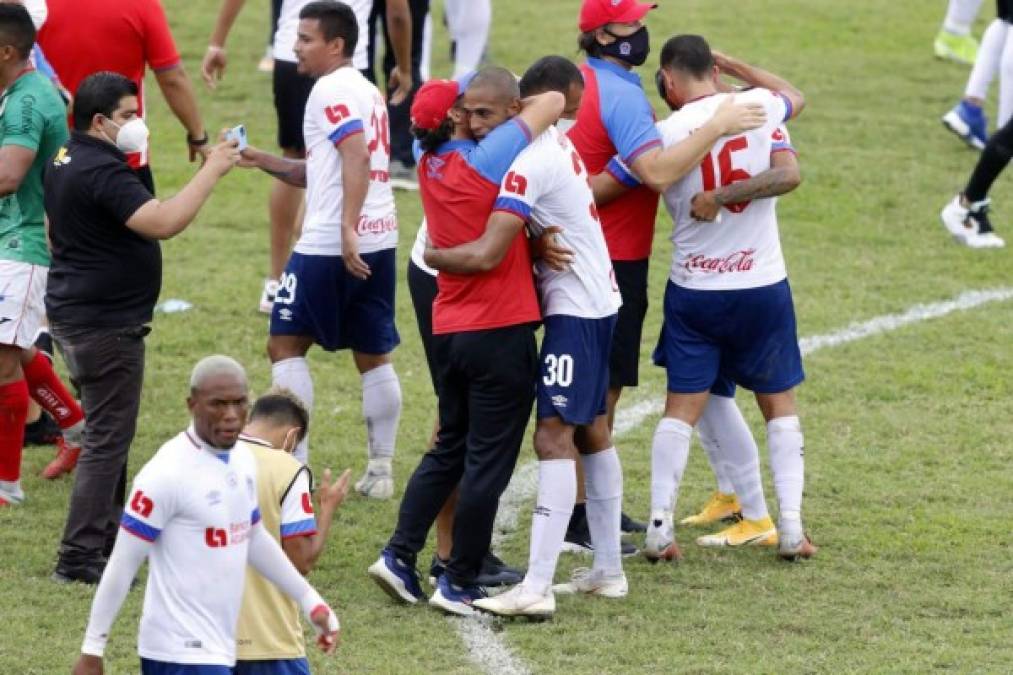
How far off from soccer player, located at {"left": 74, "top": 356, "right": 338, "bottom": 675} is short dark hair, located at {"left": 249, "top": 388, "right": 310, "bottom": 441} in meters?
0.61

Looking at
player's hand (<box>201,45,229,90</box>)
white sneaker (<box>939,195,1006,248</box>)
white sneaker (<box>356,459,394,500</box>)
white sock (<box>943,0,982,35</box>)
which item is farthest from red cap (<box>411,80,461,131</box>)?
white sock (<box>943,0,982,35</box>)

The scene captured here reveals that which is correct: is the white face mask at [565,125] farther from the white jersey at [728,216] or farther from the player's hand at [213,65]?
the player's hand at [213,65]

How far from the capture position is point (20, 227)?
8180 millimetres

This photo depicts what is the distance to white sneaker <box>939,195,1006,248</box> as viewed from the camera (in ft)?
42.0

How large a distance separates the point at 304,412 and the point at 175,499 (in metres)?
0.87

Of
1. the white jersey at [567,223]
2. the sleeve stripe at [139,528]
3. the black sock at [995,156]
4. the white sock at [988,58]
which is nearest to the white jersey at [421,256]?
the white jersey at [567,223]

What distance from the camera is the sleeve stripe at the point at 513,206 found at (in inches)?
270

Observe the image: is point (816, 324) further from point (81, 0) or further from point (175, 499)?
point (175, 499)

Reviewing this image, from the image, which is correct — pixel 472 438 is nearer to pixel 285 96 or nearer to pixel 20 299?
pixel 20 299

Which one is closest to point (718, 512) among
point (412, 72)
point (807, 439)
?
point (807, 439)

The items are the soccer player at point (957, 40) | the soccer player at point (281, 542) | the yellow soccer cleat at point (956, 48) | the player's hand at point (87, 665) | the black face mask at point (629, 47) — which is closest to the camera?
the player's hand at point (87, 665)

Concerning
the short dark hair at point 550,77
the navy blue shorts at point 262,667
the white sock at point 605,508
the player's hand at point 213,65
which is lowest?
the white sock at point 605,508

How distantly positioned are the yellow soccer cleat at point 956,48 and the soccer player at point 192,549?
524 inches

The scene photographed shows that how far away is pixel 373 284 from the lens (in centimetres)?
846
